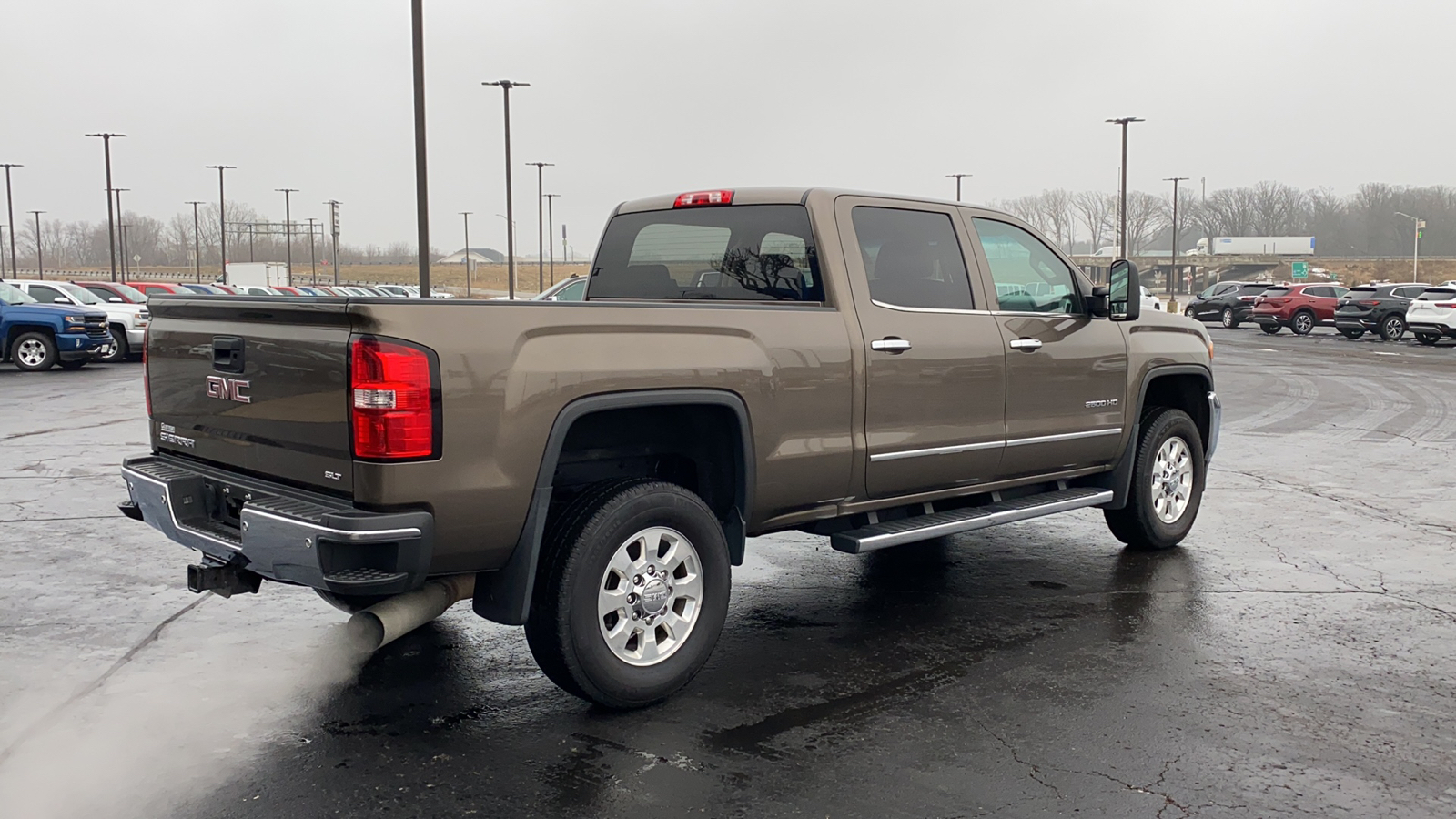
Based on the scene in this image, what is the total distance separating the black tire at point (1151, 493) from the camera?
23.0ft

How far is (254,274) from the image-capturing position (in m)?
74.6

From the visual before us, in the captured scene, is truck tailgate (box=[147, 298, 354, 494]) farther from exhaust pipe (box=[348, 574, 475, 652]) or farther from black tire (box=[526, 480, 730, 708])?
black tire (box=[526, 480, 730, 708])

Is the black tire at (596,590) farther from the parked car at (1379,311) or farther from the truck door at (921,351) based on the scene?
the parked car at (1379,311)

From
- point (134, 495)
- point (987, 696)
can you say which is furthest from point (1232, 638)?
point (134, 495)

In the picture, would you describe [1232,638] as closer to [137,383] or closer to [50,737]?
[50,737]

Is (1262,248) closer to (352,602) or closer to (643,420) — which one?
(643,420)

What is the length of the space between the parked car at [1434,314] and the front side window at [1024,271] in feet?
97.6

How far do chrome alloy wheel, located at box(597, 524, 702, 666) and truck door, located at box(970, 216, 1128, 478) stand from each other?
2067 millimetres

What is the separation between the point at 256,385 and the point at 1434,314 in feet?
111

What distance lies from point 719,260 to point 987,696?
2.38 m

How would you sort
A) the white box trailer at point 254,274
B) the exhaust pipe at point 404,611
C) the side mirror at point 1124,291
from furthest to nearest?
the white box trailer at point 254,274
the side mirror at point 1124,291
the exhaust pipe at point 404,611

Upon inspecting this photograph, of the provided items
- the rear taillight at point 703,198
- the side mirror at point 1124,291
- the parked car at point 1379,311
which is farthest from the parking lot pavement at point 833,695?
the parked car at point 1379,311

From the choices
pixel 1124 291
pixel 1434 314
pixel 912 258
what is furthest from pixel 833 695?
pixel 1434 314

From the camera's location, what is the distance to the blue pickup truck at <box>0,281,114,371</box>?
2208 cm
